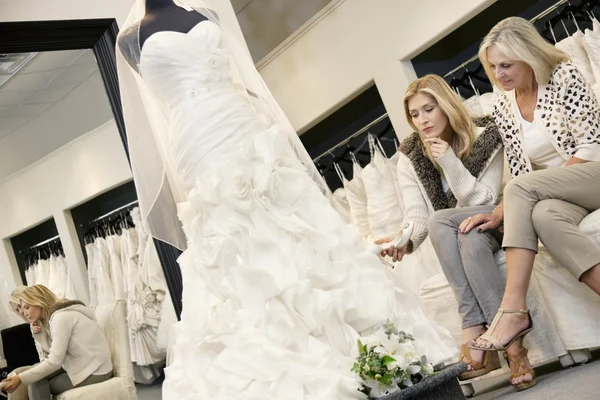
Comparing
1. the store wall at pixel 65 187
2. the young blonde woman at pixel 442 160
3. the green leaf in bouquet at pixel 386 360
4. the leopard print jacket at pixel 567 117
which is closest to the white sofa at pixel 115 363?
the store wall at pixel 65 187

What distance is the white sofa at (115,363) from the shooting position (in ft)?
9.99

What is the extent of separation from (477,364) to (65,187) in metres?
1.90

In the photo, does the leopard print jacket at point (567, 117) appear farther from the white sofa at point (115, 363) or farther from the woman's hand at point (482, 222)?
the white sofa at point (115, 363)

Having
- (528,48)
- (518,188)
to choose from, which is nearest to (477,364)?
(518,188)

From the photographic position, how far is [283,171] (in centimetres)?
224

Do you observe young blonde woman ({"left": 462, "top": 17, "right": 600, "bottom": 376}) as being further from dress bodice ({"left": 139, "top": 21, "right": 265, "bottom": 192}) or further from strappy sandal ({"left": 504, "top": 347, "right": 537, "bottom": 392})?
dress bodice ({"left": 139, "top": 21, "right": 265, "bottom": 192})

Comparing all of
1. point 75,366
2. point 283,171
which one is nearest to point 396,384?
point 283,171

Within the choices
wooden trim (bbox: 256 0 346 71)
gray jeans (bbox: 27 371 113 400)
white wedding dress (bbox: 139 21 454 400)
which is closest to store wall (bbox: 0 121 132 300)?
gray jeans (bbox: 27 371 113 400)

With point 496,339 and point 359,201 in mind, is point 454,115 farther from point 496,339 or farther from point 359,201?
point 359,201

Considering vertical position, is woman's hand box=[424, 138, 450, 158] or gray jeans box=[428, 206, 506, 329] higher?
woman's hand box=[424, 138, 450, 158]

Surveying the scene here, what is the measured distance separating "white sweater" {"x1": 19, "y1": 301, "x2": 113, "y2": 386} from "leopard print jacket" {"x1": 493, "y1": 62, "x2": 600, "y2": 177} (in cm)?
183

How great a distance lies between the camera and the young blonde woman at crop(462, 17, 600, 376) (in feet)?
7.64

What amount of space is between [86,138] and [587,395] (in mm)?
2374

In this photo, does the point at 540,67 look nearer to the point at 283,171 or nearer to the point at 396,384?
the point at 283,171
